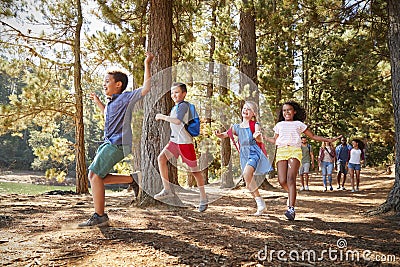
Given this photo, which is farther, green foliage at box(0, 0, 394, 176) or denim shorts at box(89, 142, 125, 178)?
green foliage at box(0, 0, 394, 176)

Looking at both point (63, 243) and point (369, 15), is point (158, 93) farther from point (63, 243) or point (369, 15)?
point (369, 15)

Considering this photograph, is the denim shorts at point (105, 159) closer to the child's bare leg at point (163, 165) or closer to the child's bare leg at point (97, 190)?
the child's bare leg at point (97, 190)

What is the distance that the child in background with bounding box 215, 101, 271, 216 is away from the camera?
16.6 feet

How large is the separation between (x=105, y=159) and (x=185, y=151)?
1.29m

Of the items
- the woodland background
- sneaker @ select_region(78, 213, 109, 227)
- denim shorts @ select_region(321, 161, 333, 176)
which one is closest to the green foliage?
the woodland background

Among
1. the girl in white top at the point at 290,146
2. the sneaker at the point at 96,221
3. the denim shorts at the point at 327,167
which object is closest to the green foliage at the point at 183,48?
the denim shorts at the point at 327,167

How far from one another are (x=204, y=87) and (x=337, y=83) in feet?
14.1

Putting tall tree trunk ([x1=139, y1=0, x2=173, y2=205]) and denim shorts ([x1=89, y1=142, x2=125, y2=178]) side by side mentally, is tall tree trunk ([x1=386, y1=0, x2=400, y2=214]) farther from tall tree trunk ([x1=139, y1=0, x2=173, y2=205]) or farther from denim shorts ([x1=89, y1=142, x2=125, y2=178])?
denim shorts ([x1=89, y1=142, x2=125, y2=178])

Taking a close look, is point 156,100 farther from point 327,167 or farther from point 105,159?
point 327,167

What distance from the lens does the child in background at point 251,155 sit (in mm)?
5070

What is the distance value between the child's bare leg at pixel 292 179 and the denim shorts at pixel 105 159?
88.9 inches

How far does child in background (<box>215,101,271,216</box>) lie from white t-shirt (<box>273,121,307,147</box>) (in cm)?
30

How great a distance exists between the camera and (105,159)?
3.87 m

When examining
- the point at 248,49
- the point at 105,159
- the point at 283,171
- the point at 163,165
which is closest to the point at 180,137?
the point at 163,165
